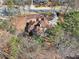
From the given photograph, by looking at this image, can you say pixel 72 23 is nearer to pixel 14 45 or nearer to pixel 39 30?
pixel 39 30

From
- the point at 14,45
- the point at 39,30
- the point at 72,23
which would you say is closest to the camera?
the point at 14,45

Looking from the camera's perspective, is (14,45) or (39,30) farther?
(39,30)

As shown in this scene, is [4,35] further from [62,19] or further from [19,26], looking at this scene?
[62,19]

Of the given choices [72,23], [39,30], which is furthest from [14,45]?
[72,23]

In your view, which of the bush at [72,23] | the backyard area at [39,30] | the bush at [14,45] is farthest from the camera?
the bush at [72,23]

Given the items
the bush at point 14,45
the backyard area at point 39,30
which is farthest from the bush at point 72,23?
the bush at point 14,45

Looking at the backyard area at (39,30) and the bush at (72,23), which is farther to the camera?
the bush at (72,23)

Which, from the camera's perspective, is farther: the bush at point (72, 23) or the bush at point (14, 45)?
the bush at point (72, 23)

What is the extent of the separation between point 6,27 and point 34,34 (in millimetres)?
680

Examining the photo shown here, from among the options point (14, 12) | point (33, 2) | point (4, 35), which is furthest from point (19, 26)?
point (33, 2)

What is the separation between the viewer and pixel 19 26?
24.1ft

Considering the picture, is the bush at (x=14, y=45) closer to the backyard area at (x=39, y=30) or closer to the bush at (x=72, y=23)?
the backyard area at (x=39, y=30)

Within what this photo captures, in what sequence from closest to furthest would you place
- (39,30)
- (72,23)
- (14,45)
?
(14,45)
(39,30)
(72,23)

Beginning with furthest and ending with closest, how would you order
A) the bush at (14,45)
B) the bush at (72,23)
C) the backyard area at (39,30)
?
the bush at (72,23) < the backyard area at (39,30) < the bush at (14,45)
